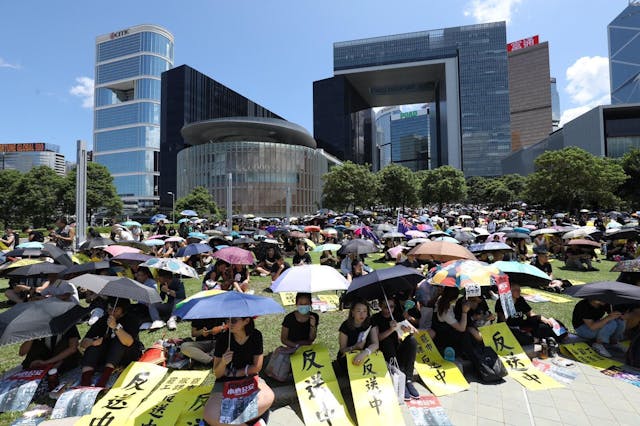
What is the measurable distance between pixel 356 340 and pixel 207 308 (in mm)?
1993

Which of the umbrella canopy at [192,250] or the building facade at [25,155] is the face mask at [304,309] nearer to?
the umbrella canopy at [192,250]

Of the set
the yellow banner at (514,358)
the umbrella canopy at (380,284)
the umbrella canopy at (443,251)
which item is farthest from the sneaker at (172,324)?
the yellow banner at (514,358)

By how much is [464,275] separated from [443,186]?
54.3m

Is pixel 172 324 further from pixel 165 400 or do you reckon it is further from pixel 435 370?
pixel 435 370

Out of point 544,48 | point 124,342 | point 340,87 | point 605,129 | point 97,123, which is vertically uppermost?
point 544,48

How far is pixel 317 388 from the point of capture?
4.17m

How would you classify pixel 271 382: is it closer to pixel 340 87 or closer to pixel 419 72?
pixel 340 87

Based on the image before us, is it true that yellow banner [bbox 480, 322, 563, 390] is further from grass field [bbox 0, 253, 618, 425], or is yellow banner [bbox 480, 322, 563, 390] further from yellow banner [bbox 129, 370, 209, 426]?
yellow banner [bbox 129, 370, 209, 426]

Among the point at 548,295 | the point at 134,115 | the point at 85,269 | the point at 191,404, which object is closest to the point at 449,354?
the point at 191,404

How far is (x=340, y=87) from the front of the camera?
345 ft

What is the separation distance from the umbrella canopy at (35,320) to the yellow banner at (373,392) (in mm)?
3498

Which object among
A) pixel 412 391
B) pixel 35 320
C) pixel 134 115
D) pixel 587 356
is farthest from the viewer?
pixel 134 115

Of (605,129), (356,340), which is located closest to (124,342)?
(356,340)

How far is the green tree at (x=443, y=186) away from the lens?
55656 millimetres
